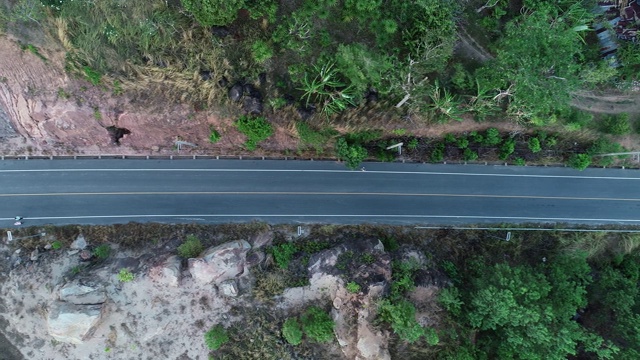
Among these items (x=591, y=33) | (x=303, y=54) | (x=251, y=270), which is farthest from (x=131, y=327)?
(x=591, y=33)

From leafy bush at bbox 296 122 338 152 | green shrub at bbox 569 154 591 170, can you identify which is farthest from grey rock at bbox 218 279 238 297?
green shrub at bbox 569 154 591 170

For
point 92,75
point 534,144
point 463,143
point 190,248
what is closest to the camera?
point 92,75

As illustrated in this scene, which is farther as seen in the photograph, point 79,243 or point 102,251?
point 79,243

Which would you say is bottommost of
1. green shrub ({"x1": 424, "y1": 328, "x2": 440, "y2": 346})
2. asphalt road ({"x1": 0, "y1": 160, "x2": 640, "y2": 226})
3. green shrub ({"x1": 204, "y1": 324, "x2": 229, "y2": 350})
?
green shrub ({"x1": 204, "y1": 324, "x2": 229, "y2": 350})

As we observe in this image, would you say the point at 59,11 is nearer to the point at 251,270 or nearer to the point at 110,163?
the point at 110,163

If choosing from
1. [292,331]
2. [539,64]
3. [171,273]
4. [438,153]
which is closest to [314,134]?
[438,153]

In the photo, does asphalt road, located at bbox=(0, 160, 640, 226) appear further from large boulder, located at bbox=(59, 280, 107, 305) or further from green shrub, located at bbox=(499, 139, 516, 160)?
large boulder, located at bbox=(59, 280, 107, 305)

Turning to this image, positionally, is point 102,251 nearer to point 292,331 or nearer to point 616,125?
point 292,331
